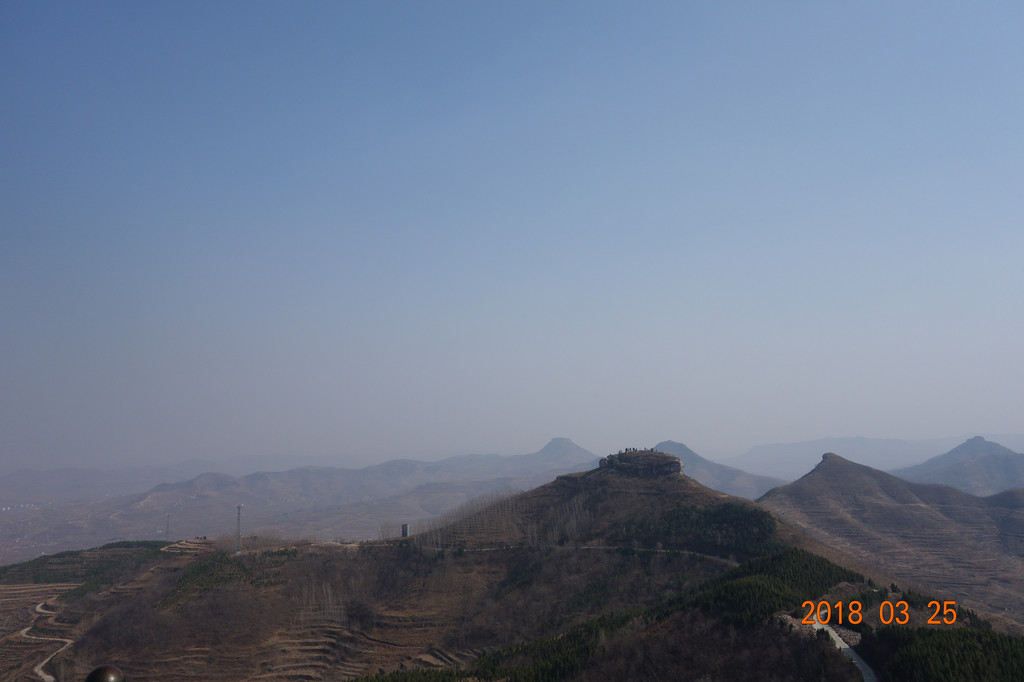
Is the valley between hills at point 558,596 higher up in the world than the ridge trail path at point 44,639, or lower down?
higher up

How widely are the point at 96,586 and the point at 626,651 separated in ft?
316

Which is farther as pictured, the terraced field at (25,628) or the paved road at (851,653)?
the terraced field at (25,628)

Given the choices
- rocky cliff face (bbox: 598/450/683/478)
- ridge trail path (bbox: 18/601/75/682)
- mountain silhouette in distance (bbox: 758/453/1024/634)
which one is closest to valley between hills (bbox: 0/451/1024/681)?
rocky cliff face (bbox: 598/450/683/478)

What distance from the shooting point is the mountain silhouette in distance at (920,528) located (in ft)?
305

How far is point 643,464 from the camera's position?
11250 cm

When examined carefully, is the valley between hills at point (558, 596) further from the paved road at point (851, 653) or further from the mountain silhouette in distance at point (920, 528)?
the mountain silhouette in distance at point (920, 528)

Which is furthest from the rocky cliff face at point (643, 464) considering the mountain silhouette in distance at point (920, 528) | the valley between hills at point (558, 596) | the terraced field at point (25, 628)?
the terraced field at point (25, 628)

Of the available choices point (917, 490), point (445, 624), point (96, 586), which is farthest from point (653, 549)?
point (917, 490)

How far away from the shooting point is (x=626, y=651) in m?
43.9

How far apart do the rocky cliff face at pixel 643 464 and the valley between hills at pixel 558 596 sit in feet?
1.41

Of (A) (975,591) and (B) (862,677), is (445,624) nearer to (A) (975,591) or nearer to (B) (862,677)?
(B) (862,677)
